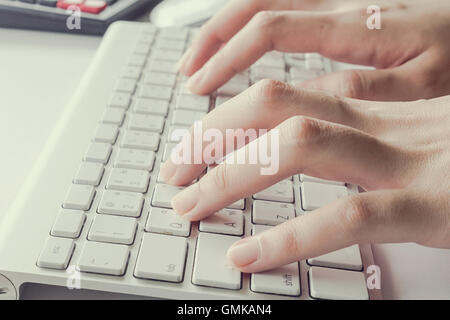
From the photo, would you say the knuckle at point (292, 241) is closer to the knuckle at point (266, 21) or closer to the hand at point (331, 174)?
the hand at point (331, 174)

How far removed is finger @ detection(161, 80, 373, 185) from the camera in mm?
456

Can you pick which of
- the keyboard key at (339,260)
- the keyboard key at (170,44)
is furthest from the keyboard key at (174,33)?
the keyboard key at (339,260)

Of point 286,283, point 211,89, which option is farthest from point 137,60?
point 286,283

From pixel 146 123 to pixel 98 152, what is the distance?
2.8 inches

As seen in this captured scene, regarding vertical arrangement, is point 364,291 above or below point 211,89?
below

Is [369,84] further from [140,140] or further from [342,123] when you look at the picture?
[140,140]

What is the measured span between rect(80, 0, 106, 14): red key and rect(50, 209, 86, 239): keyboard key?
432 mm

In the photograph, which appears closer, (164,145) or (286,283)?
(286,283)

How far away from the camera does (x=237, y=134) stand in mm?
469

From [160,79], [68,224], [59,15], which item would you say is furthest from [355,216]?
[59,15]

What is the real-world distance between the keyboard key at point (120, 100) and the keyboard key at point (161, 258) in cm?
21
